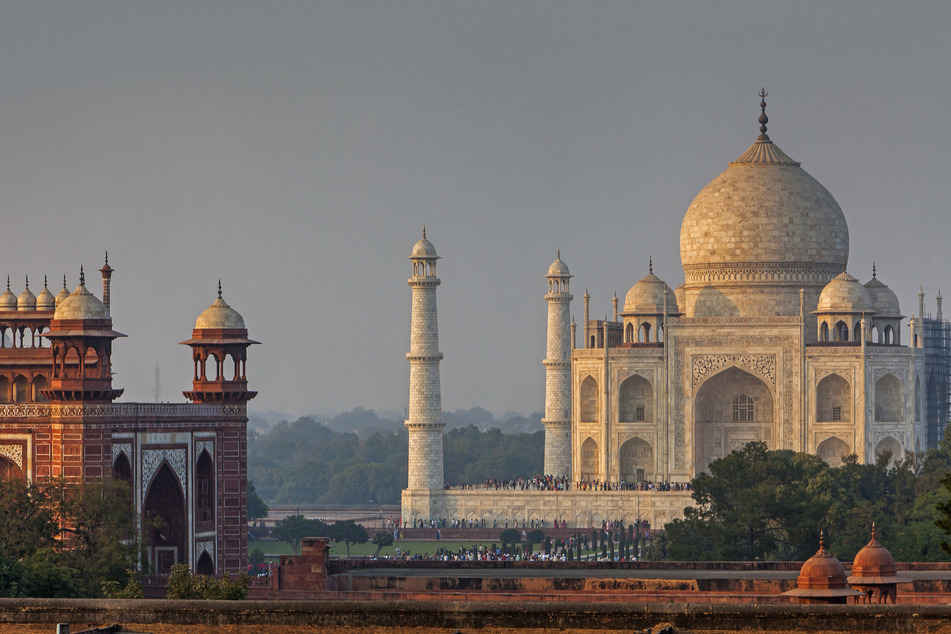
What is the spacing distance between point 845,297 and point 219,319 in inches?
981

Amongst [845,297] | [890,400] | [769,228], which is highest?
[769,228]

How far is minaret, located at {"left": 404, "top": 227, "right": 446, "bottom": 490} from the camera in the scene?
67.4 metres

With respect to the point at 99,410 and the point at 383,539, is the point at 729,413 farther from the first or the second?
the point at 99,410

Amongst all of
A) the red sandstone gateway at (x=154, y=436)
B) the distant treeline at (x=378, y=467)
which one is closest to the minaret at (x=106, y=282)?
the red sandstone gateway at (x=154, y=436)

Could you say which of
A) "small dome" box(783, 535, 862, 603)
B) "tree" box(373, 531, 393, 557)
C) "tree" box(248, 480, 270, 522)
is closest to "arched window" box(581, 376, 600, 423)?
"tree" box(373, 531, 393, 557)

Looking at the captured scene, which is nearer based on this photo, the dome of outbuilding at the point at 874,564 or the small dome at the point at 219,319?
the dome of outbuilding at the point at 874,564

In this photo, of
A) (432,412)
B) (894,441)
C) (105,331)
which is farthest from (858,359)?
(105,331)

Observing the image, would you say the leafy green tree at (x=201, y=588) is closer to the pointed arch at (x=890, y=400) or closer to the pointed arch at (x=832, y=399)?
the pointed arch at (x=832, y=399)

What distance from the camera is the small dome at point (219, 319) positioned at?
155ft

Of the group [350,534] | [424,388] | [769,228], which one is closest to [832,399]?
[769,228]

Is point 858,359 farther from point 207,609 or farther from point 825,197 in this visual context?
point 207,609

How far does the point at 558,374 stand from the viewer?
234ft

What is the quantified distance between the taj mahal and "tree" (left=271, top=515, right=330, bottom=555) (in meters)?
2.58

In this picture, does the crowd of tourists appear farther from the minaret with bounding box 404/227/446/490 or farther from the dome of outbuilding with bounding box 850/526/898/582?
the dome of outbuilding with bounding box 850/526/898/582
